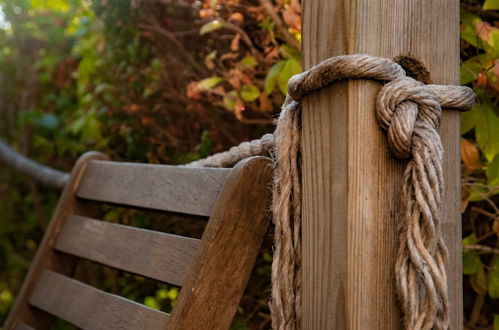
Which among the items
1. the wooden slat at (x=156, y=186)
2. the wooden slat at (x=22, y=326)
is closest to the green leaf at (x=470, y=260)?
the wooden slat at (x=156, y=186)

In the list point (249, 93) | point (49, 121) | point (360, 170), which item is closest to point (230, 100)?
point (249, 93)

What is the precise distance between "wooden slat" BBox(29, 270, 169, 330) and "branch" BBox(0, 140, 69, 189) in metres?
0.93

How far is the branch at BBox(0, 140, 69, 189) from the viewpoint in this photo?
266 centimetres

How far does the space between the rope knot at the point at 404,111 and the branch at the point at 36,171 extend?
6.56 feet

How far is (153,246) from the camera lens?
1.32 m

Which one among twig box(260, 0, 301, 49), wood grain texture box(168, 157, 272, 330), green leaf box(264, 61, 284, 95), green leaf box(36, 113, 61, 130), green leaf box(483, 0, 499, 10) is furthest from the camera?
green leaf box(36, 113, 61, 130)

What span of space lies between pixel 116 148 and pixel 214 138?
81 cm

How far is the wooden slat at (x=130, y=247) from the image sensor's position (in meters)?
1.21

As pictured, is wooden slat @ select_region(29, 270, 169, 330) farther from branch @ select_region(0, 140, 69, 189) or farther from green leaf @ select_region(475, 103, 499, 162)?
branch @ select_region(0, 140, 69, 189)

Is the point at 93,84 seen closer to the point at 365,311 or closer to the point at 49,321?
the point at 49,321

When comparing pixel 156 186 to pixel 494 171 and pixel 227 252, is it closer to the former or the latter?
pixel 227 252

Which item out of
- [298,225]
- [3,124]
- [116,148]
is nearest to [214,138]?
[116,148]

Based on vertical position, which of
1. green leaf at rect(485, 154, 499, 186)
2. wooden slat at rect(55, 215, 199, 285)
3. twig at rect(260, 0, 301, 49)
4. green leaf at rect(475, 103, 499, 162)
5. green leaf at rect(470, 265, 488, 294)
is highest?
twig at rect(260, 0, 301, 49)

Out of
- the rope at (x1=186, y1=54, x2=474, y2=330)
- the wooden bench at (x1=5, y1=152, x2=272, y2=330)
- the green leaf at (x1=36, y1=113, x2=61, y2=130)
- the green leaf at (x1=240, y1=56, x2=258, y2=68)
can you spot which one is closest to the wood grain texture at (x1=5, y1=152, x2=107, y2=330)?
the wooden bench at (x1=5, y1=152, x2=272, y2=330)
